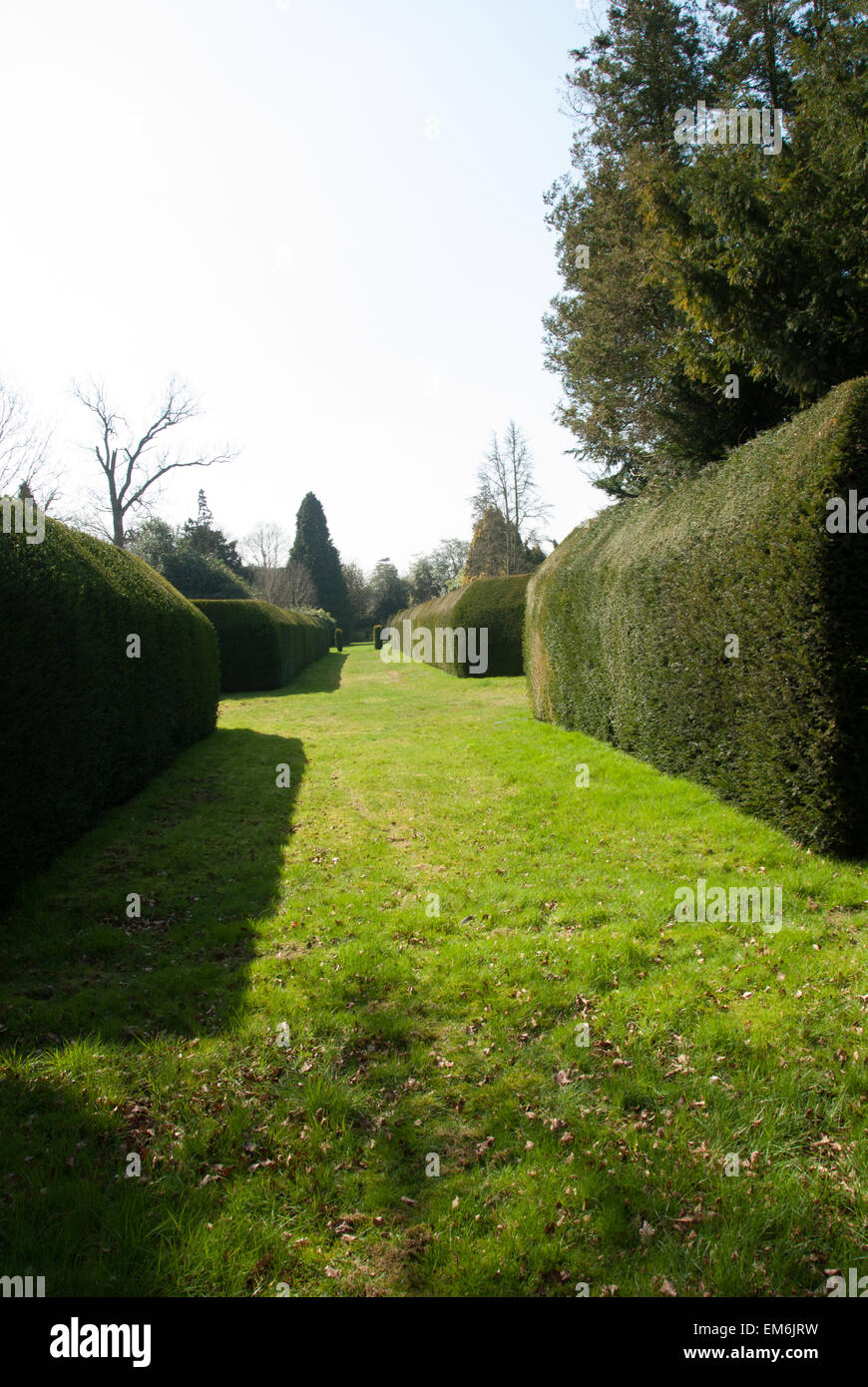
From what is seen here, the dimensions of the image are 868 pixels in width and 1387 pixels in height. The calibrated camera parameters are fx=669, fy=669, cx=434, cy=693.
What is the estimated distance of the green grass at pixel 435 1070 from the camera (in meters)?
2.34

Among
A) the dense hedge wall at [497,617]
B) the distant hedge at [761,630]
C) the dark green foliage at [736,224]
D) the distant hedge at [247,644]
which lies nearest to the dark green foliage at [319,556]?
the dense hedge wall at [497,617]

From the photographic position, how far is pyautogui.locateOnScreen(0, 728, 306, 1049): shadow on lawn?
3.65 m

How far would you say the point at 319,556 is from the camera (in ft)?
236

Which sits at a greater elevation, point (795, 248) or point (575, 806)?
point (795, 248)

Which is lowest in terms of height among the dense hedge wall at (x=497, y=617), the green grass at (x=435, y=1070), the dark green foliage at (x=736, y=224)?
the green grass at (x=435, y=1070)

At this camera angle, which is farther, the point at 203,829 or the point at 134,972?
the point at 203,829

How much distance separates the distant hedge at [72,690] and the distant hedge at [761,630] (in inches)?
234

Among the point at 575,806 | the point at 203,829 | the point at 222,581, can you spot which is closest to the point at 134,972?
the point at 203,829

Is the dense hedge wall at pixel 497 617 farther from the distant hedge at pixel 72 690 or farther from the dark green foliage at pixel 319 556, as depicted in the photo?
the dark green foliage at pixel 319 556

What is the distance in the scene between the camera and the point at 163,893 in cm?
537

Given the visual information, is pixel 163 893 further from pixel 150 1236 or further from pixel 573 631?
pixel 573 631

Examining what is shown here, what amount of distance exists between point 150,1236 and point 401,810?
5.49 meters

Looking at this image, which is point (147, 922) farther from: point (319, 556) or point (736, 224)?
point (319, 556)
